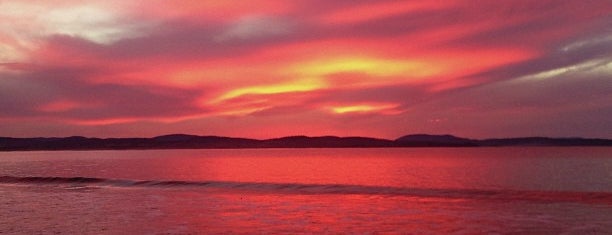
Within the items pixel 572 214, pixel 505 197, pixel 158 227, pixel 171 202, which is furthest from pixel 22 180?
pixel 572 214

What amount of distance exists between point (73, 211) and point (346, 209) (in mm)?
13072

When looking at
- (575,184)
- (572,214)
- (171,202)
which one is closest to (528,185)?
(575,184)

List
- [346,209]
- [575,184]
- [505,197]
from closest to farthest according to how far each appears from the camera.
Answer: [346,209] → [505,197] → [575,184]

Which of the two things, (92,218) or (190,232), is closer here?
(190,232)

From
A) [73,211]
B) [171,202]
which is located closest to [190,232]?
[73,211]

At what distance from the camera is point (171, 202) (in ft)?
103

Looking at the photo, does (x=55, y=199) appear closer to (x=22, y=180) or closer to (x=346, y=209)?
(x=346, y=209)

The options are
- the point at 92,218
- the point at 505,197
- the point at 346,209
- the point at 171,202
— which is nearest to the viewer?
the point at 92,218

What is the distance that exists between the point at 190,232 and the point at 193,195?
54.8 ft

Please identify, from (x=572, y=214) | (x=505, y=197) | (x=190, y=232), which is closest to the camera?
(x=190, y=232)

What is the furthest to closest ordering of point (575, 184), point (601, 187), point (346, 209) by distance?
point (575, 184) < point (601, 187) < point (346, 209)

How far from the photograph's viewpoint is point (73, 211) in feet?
87.0

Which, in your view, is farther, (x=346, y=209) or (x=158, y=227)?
(x=346, y=209)

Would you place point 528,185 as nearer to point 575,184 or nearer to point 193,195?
point 575,184
